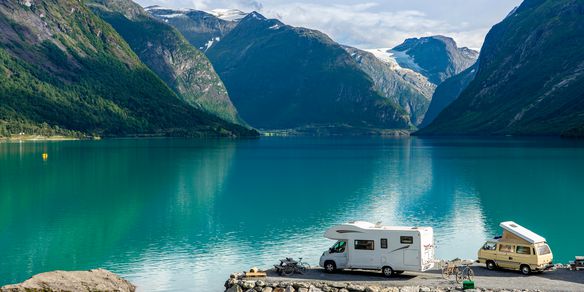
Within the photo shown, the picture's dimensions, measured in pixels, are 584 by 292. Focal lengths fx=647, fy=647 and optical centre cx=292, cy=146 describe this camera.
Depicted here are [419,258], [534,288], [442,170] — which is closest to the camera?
[534,288]

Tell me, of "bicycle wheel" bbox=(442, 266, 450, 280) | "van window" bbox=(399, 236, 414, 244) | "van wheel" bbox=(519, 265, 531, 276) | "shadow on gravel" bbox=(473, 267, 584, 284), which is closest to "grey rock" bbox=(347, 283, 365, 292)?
"van window" bbox=(399, 236, 414, 244)

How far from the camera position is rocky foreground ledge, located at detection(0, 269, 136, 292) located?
43719 mm

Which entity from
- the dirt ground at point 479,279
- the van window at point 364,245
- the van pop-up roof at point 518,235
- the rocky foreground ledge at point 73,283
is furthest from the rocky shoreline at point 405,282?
the rocky foreground ledge at point 73,283

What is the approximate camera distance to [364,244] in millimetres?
45312

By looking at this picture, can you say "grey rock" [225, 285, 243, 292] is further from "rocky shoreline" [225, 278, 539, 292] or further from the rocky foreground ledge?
the rocky foreground ledge

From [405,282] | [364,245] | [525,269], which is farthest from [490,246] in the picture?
[364,245]

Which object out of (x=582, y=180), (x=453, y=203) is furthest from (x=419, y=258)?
(x=582, y=180)

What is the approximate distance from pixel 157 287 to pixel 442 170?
12405 cm

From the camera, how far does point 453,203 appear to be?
10044cm

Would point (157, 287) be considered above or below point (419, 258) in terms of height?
below

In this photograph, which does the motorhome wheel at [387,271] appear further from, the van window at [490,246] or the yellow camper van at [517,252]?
the van window at [490,246]

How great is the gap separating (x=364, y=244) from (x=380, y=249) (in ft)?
3.84

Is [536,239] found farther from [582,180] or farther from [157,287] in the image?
[582,180]

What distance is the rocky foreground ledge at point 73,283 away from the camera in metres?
43.7
